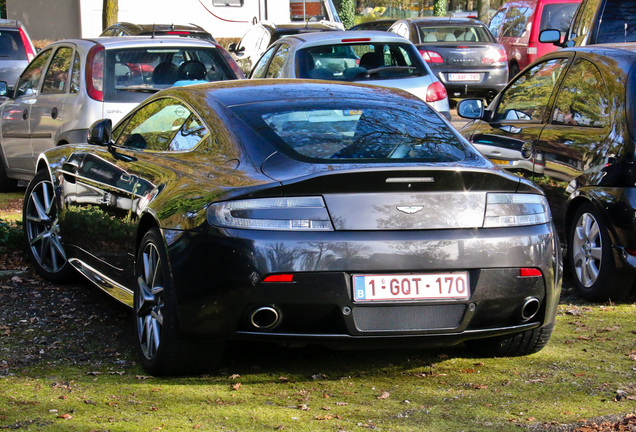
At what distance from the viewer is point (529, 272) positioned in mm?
4480

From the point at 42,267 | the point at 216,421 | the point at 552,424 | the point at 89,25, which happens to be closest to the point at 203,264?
the point at 216,421

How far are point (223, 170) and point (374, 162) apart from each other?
71cm

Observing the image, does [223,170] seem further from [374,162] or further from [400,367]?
[400,367]

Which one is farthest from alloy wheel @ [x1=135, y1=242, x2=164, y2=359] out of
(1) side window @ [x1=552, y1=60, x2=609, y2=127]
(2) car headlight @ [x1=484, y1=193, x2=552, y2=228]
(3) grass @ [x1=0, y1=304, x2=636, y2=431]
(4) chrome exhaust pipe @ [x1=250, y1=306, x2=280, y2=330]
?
(1) side window @ [x1=552, y1=60, x2=609, y2=127]

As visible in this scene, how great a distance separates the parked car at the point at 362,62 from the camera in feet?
35.7

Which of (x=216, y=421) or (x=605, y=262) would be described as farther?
(x=605, y=262)

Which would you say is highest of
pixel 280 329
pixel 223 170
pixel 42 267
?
pixel 223 170

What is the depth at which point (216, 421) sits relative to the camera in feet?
12.9

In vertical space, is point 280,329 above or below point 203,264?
below

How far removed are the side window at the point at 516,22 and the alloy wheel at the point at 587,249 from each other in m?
14.6

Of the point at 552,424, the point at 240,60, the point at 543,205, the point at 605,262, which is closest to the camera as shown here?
the point at 552,424

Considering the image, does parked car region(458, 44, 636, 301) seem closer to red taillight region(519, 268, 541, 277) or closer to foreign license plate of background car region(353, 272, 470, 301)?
red taillight region(519, 268, 541, 277)

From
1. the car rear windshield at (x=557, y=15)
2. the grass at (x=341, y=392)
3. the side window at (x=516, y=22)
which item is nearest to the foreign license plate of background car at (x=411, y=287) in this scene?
the grass at (x=341, y=392)

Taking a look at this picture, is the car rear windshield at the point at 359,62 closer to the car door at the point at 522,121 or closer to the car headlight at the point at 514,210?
the car door at the point at 522,121
